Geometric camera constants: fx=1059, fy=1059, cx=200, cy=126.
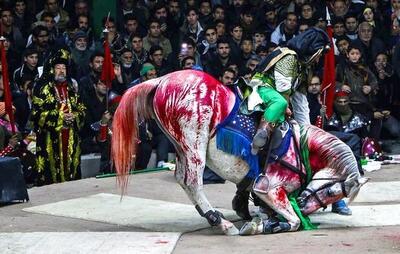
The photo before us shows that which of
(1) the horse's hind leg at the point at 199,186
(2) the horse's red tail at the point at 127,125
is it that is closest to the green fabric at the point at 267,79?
(1) the horse's hind leg at the point at 199,186

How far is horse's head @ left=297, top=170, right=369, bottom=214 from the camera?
363 inches

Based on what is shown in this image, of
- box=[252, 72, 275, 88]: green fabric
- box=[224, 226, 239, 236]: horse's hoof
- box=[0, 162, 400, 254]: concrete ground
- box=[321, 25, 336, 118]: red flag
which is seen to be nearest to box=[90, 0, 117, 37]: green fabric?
box=[0, 162, 400, 254]: concrete ground

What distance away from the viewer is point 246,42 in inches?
610

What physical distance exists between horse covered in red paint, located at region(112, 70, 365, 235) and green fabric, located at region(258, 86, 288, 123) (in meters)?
0.23

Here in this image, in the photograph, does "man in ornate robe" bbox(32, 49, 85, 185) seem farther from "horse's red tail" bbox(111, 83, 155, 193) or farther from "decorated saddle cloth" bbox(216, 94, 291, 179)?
"decorated saddle cloth" bbox(216, 94, 291, 179)

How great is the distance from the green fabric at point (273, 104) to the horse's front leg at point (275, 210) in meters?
0.57

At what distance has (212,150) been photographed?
29.9 ft

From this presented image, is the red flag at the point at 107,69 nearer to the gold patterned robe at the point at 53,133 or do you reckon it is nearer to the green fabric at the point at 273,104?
the gold patterned robe at the point at 53,133

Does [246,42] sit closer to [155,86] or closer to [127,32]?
[127,32]

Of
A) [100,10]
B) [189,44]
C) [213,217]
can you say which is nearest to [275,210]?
[213,217]

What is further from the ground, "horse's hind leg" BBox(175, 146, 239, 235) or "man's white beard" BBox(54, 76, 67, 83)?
"man's white beard" BBox(54, 76, 67, 83)

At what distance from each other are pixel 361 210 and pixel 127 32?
22.5ft

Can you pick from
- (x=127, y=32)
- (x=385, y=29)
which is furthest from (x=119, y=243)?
(x=385, y=29)

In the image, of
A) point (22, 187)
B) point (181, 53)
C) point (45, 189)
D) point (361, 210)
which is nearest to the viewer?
point (361, 210)
